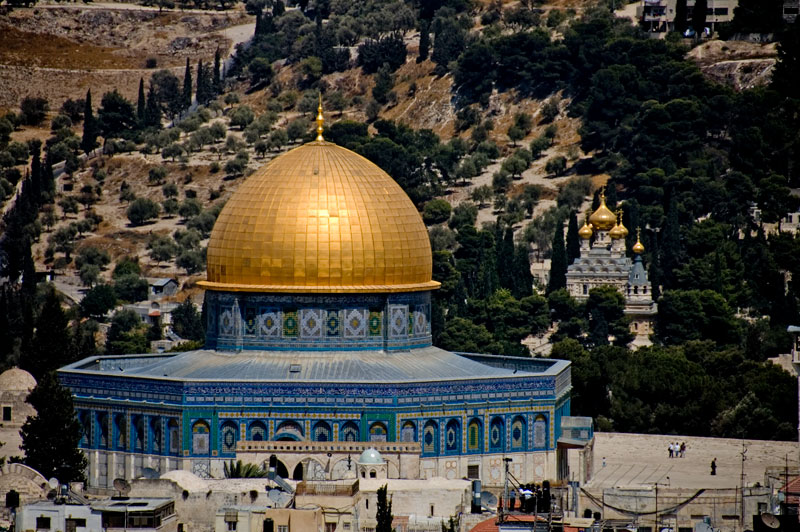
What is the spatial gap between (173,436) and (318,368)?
362 centimetres


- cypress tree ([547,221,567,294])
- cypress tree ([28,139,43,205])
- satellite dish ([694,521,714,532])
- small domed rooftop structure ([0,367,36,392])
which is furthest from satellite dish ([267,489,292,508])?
cypress tree ([28,139,43,205])

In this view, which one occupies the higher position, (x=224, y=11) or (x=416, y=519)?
(x=224, y=11)

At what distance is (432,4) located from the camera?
156875mm

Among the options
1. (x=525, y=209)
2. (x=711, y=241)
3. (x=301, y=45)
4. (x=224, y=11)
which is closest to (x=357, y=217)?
(x=711, y=241)

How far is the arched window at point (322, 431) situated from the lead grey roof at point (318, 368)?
954mm

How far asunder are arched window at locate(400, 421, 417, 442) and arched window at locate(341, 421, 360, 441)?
38.2 inches

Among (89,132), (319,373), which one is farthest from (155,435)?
(89,132)

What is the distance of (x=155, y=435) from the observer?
57.7 m

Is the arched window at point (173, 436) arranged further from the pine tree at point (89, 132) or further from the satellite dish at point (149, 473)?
the pine tree at point (89, 132)

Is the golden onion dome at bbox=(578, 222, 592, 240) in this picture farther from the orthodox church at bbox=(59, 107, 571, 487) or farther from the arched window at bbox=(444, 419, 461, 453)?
the arched window at bbox=(444, 419, 461, 453)

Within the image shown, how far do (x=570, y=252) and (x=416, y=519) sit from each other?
59.1 m

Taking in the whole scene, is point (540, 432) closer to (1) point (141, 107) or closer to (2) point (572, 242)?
(2) point (572, 242)

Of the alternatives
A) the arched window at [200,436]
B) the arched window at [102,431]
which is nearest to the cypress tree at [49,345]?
the arched window at [102,431]

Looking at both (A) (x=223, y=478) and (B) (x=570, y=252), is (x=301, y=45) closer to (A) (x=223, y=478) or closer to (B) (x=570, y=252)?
(B) (x=570, y=252)
